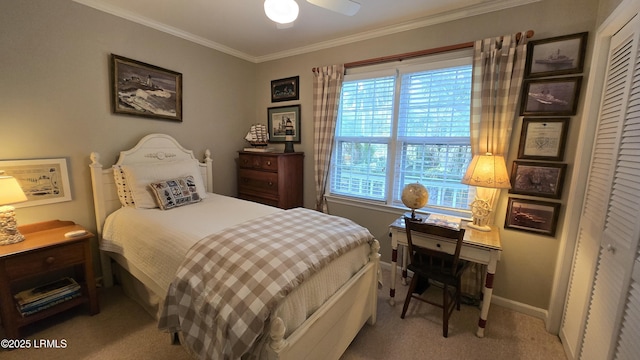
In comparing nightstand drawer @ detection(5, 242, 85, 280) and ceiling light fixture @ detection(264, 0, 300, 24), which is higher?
ceiling light fixture @ detection(264, 0, 300, 24)

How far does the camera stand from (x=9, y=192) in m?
1.63

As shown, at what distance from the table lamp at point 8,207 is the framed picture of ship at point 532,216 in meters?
3.63

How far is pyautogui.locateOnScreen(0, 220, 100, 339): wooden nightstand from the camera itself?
1618 mm

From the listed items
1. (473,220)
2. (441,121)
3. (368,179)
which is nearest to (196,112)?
(368,179)

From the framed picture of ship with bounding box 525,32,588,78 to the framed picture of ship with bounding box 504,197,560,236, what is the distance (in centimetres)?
100

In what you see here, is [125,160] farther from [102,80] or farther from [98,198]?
[102,80]

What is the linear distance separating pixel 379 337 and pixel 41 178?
9.57 feet

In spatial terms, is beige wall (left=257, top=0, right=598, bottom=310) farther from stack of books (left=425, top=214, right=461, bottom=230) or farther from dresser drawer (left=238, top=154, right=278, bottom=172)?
dresser drawer (left=238, top=154, right=278, bottom=172)

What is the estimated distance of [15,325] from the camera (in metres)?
1.65

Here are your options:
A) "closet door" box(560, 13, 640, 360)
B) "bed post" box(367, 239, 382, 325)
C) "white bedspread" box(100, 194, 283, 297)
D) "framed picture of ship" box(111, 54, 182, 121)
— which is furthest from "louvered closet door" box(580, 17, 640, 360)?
"framed picture of ship" box(111, 54, 182, 121)

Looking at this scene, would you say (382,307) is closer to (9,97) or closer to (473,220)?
(473,220)

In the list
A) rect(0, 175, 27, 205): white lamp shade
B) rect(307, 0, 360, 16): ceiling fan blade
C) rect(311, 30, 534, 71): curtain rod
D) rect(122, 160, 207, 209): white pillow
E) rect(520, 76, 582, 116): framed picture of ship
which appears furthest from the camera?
rect(122, 160, 207, 209): white pillow

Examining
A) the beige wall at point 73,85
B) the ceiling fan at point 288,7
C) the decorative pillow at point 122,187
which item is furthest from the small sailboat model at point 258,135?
the ceiling fan at point 288,7

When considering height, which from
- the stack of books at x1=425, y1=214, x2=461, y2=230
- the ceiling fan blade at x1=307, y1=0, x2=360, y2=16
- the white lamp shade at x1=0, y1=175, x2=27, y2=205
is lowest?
the stack of books at x1=425, y1=214, x2=461, y2=230
